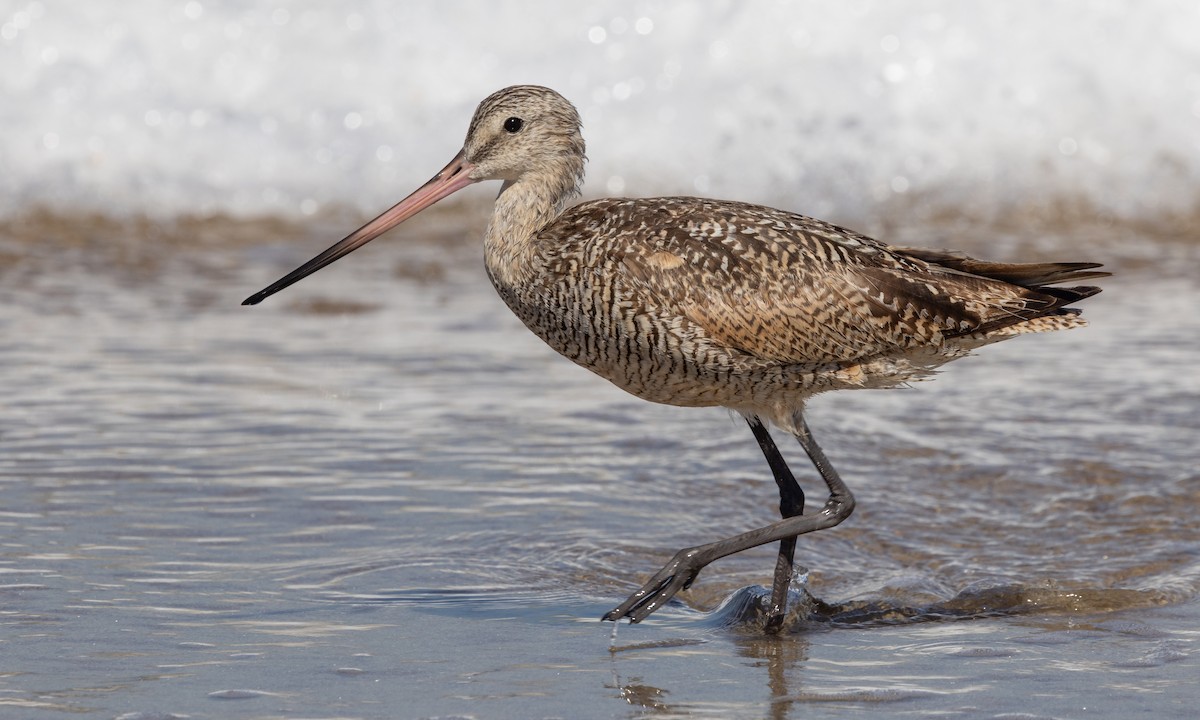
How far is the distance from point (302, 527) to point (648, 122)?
7656 mm

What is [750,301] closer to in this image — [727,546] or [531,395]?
[727,546]

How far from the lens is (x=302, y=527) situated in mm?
5895

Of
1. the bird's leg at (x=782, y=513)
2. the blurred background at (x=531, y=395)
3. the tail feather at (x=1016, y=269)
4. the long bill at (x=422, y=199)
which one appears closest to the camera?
the blurred background at (x=531, y=395)

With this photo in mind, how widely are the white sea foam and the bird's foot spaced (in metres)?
7.48

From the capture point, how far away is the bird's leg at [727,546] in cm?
504

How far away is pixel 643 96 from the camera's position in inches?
521

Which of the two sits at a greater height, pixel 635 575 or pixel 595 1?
pixel 595 1

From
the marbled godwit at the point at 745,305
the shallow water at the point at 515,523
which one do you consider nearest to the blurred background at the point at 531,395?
the shallow water at the point at 515,523

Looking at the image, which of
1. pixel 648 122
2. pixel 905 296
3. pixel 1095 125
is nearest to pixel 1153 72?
pixel 1095 125

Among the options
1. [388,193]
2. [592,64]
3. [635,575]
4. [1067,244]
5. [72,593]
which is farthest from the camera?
[592,64]

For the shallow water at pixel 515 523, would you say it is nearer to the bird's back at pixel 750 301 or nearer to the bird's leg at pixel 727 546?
the bird's leg at pixel 727 546

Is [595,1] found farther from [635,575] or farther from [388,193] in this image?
[635,575]

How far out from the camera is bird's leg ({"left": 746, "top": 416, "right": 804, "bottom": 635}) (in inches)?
202

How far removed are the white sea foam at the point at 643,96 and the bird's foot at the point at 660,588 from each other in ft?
24.6
